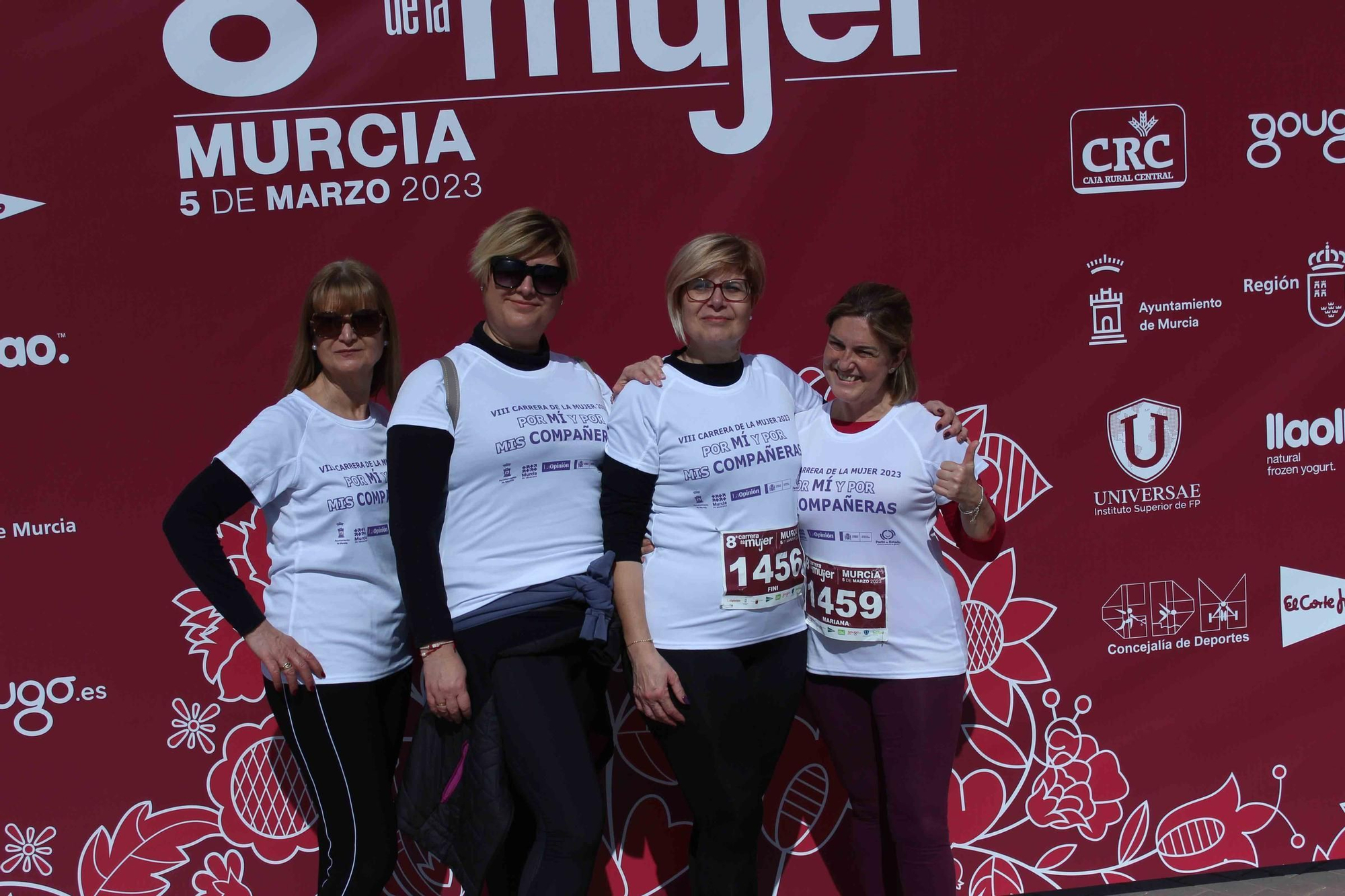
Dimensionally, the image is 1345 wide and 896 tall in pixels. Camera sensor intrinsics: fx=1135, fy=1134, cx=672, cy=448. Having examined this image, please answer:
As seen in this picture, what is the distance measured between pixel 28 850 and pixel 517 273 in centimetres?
209

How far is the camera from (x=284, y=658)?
7.54ft

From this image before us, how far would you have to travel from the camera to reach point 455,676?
2.25 metres

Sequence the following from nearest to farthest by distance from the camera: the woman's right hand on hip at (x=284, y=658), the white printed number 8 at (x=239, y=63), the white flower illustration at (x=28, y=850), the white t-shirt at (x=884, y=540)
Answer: the woman's right hand on hip at (x=284, y=658), the white t-shirt at (x=884, y=540), the white printed number 8 at (x=239, y=63), the white flower illustration at (x=28, y=850)

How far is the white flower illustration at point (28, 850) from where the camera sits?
298 centimetres

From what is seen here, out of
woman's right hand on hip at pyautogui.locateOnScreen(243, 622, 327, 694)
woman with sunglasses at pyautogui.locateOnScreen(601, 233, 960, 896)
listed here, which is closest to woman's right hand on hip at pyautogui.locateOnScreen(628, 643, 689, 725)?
woman with sunglasses at pyautogui.locateOnScreen(601, 233, 960, 896)

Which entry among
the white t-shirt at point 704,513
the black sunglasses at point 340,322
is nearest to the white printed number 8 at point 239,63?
the black sunglasses at point 340,322

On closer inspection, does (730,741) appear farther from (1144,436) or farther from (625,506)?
(1144,436)

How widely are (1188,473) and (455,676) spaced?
7.00 feet

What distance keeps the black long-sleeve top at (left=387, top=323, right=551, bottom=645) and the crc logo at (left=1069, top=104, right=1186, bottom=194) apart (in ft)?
6.36

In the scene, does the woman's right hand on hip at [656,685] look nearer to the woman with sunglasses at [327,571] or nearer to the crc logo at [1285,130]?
the woman with sunglasses at [327,571]

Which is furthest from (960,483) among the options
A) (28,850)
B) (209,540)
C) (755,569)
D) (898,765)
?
(28,850)

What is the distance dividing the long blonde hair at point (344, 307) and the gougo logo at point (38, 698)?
113 cm

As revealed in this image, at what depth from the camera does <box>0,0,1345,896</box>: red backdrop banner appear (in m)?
2.88

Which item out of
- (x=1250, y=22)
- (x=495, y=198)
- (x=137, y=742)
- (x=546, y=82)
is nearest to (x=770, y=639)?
(x=495, y=198)
